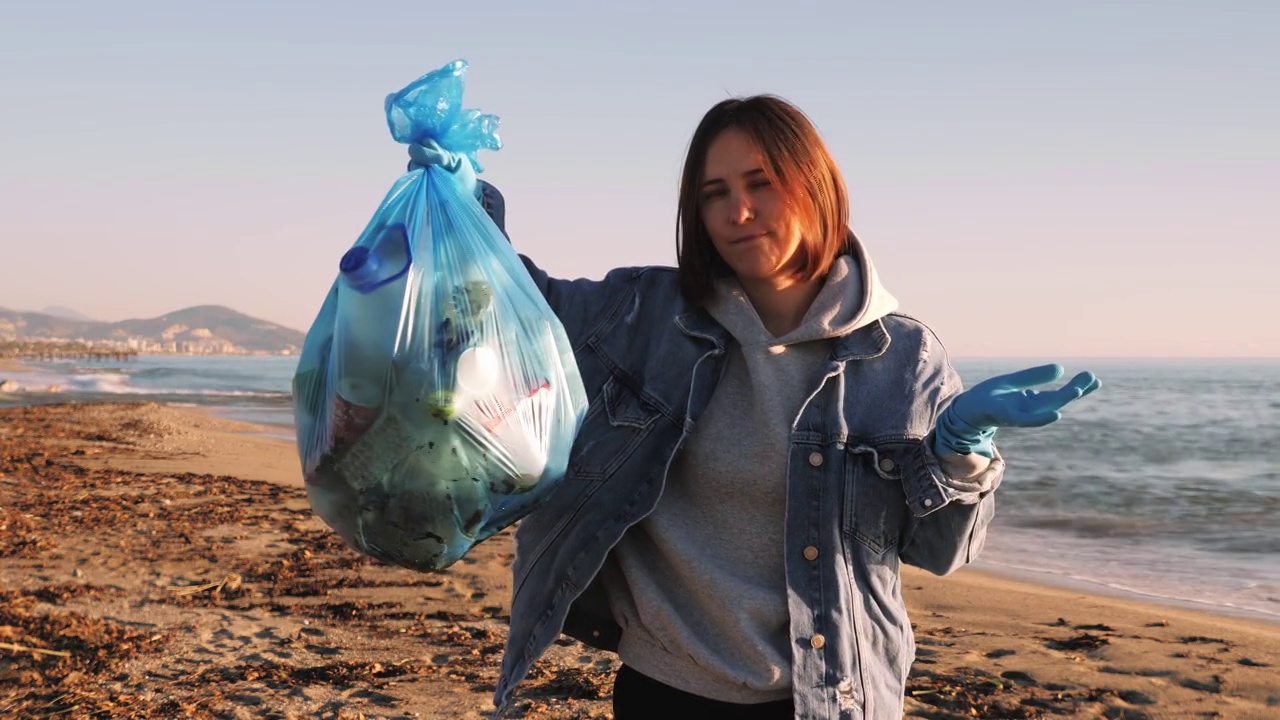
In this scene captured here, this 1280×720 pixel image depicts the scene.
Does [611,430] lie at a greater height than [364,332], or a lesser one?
lesser

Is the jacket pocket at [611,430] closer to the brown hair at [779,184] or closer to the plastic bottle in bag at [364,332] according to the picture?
the brown hair at [779,184]

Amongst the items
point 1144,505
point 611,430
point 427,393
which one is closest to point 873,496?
point 611,430

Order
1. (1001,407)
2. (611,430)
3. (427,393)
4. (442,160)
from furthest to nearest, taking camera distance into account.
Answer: (611,430), (442,160), (1001,407), (427,393)

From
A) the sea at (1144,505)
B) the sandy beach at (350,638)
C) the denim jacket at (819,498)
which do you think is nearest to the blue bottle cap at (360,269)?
the denim jacket at (819,498)

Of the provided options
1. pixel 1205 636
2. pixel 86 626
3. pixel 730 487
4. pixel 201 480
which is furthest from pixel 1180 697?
pixel 201 480

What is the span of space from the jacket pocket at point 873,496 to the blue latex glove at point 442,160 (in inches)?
34.5

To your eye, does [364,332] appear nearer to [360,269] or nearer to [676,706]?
[360,269]

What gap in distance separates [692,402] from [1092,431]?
685 inches

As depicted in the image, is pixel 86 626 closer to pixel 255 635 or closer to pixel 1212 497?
pixel 255 635

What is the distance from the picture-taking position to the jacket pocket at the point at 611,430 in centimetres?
192

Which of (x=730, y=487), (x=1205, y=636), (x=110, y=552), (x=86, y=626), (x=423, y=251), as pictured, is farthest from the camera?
(x=110, y=552)

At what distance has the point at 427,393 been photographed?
140 centimetres

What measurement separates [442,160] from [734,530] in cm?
87

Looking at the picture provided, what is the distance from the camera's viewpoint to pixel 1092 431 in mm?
17359
